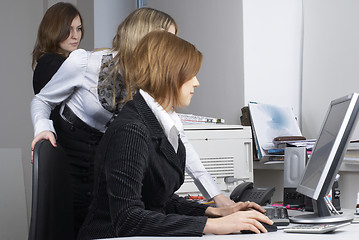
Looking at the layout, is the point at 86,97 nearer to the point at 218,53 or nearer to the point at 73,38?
the point at 73,38

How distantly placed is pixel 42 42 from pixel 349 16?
157 cm

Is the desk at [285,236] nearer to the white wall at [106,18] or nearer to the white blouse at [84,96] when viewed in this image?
the white blouse at [84,96]

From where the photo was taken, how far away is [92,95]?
192 cm

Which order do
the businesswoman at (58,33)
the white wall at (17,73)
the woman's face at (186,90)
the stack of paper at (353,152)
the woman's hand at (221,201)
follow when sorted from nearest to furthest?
the woman's face at (186,90) → the woman's hand at (221,201) → the stack of paper at (353,152) → the businesswoman at (58,33) → the white wall at (17,73)

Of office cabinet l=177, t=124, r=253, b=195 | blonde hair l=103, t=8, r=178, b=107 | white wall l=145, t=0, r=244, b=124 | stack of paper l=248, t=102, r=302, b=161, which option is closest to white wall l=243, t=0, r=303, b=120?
white wall l=145, t=0, r=244, b=124

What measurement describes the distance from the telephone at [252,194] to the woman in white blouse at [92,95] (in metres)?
0.11

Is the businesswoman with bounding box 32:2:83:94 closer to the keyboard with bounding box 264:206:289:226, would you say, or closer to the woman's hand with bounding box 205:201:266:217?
the woman's hand with bounding box 205:201:266:217

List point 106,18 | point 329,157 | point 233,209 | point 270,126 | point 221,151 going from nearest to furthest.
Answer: point 329,157, point 233,209, point 221,151, point 270,126, point 106,18

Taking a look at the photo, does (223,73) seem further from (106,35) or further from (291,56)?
(106,35)

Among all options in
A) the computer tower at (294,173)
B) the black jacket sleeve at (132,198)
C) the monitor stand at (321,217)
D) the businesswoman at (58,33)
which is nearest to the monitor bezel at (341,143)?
the monitor stand at (321,217)

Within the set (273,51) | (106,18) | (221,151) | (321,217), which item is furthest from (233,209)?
(106,18)

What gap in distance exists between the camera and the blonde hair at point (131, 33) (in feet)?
6.14

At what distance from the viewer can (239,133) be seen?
2.47 m

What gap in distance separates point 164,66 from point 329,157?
1.63ft
